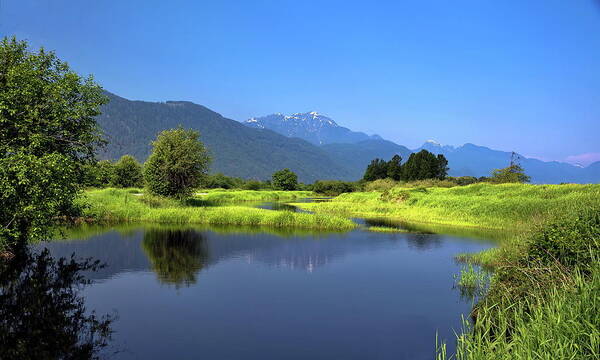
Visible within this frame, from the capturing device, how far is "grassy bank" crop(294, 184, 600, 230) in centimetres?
4519

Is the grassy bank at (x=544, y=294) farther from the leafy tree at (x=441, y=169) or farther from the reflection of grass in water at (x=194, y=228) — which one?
the leafy tree at (x=441, y=169)

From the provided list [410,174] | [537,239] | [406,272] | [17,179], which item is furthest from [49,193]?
[410,174]

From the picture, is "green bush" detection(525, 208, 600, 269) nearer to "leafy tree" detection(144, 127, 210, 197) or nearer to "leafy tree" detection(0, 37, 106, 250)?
"leafy tree" detection(0, 37, 106, 250)

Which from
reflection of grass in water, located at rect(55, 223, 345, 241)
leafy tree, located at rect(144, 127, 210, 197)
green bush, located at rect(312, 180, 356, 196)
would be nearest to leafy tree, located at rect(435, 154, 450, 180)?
green bush, located at rect(312, 180, 356, 196)

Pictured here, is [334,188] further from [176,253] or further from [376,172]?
[176,253]

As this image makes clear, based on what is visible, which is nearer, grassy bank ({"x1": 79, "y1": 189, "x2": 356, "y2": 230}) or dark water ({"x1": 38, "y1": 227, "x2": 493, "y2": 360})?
dark water ({"x1": 38, "y1": 227, "x2": 493, "y2": 360})

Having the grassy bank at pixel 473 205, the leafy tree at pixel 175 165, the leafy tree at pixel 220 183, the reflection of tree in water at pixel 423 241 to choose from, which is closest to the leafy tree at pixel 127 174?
the leafy tree at pixel 220 183

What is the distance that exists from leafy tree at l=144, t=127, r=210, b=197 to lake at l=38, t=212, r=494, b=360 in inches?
960

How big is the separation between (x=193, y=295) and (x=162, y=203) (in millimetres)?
37832

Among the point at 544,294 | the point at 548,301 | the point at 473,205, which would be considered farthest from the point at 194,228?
the point at 473,205

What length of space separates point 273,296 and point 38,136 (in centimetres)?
1623

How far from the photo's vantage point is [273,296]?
66.1ft

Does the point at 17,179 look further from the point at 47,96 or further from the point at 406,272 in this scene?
the point at 406,272

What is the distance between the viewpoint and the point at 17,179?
19281mm
